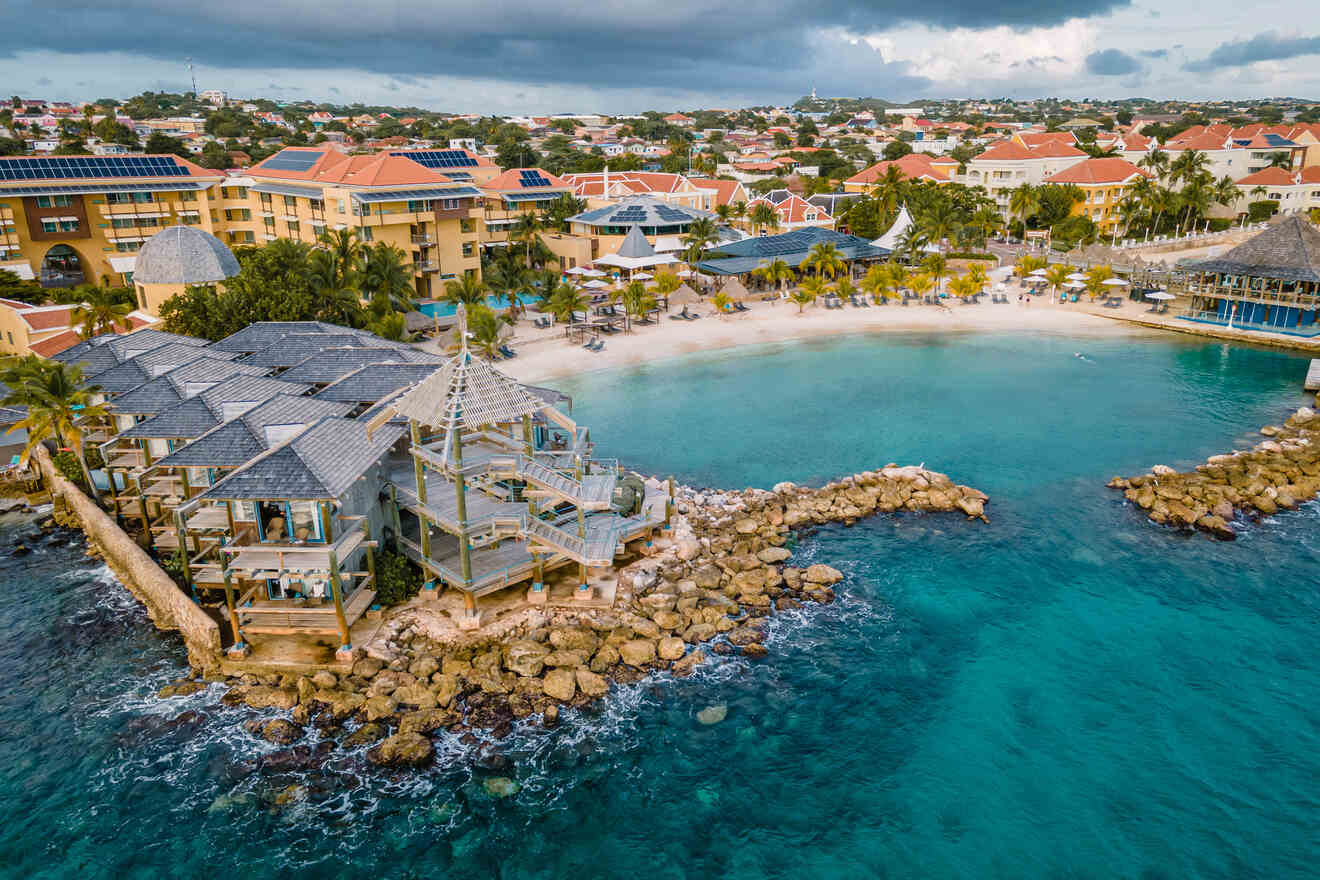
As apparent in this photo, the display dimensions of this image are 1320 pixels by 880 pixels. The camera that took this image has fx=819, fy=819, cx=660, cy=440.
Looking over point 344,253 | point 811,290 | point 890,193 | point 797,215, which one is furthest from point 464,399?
point 890,193

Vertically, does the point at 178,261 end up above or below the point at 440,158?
below

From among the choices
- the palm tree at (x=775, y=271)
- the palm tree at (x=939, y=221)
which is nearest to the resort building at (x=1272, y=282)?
the palm tree at (x=939, y=221)

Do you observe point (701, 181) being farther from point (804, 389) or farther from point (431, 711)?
point (431, 711)

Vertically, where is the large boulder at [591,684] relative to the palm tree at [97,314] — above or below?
below

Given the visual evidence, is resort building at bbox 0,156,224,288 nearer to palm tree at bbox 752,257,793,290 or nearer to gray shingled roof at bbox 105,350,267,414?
gray shingled roof at bbox 105,350,267,414

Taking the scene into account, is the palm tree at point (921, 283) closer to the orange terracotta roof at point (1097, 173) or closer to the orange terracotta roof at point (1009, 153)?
the orange terracotta roof at point (1097, 173)

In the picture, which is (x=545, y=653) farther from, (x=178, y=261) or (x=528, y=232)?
(x=528, y=232)

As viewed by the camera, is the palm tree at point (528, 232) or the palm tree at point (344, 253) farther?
the palm tree at point (528, 232)
